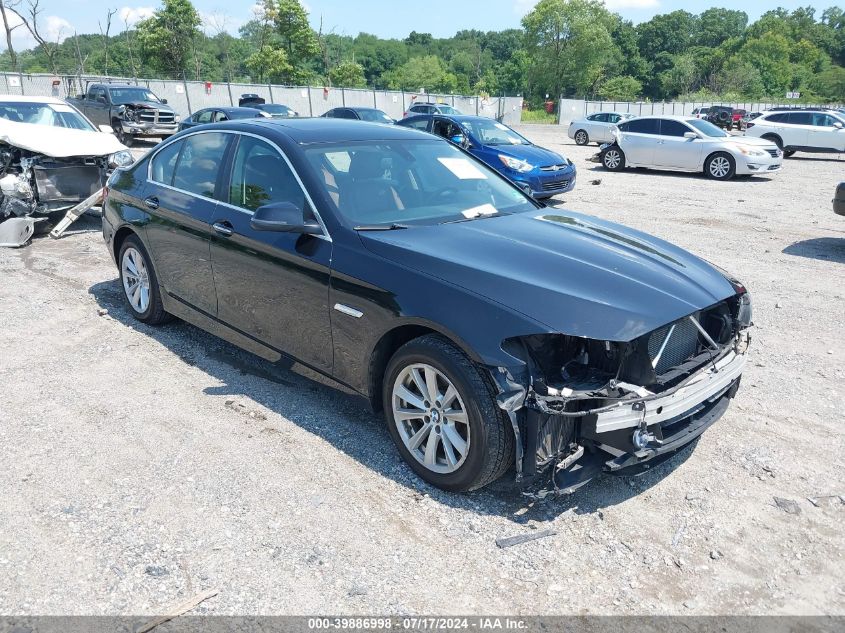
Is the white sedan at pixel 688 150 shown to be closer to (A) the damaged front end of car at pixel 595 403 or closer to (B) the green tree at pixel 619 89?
(A) the damaged front end of car at pixel 595 403

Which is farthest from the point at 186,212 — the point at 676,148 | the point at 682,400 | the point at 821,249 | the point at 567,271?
the point at 676,148

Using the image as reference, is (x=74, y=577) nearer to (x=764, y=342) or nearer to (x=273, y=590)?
(x=273, y=590)

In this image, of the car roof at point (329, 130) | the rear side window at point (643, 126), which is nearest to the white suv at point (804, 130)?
the rear side window at point (643, 126)

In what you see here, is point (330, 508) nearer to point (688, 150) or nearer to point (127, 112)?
point (688, 150)

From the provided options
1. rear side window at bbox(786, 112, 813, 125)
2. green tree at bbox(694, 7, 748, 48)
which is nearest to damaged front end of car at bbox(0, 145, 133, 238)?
rear side window at bbox(786, 112, 813, 125)

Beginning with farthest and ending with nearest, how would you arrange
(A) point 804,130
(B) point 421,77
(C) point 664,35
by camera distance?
(C) point 664,35 < (B) point 421,77 < (A) point 804,130

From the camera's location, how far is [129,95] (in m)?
23.7

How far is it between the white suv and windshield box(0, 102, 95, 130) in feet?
74.2

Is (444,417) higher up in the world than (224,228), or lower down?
lower down

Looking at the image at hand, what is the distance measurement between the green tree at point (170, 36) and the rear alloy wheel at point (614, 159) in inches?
1670

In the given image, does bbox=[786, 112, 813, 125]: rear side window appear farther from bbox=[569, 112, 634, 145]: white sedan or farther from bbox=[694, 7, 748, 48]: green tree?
bbox=[694, 7, 748, 48]: green tree

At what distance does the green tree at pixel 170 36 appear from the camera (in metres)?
51.6

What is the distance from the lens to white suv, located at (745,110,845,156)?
78.1 ft

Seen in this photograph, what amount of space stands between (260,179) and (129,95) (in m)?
22.4
